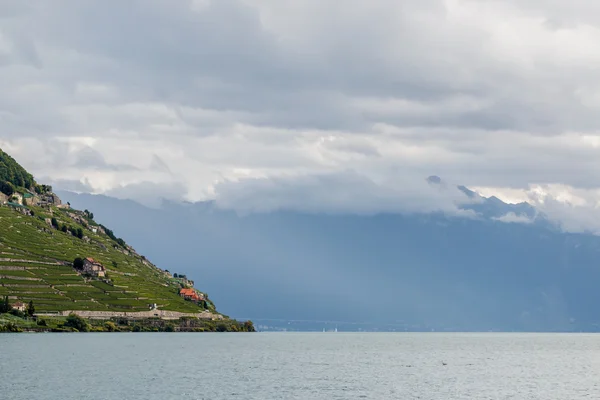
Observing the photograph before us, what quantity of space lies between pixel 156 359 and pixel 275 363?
2241cm

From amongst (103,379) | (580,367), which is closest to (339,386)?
(103,379)

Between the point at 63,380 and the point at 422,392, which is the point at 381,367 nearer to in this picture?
the point at 422,392

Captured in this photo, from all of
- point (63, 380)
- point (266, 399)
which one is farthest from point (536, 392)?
point (63, 380)

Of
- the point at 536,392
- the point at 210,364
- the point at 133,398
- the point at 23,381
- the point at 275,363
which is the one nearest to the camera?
the point at 133,398

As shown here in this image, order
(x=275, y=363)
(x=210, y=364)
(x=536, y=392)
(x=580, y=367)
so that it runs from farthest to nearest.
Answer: (x=580, y=367), (x=275, y=363), (x=210, y=364), (x=536, y=392)

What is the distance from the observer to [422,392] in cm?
13350

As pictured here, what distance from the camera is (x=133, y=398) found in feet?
382

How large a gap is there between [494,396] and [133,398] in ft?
161

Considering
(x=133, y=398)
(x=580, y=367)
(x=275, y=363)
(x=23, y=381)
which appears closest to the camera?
(x=133, y=398)

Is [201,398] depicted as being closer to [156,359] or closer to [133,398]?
[133,398]

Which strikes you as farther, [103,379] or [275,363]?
[275,363]

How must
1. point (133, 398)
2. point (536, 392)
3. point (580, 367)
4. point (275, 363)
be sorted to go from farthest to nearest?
point (580, 367), point (275, 363), point (536, 392), point (133, 398)

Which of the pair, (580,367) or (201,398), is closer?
(201,398)

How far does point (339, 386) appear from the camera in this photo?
138 meters
